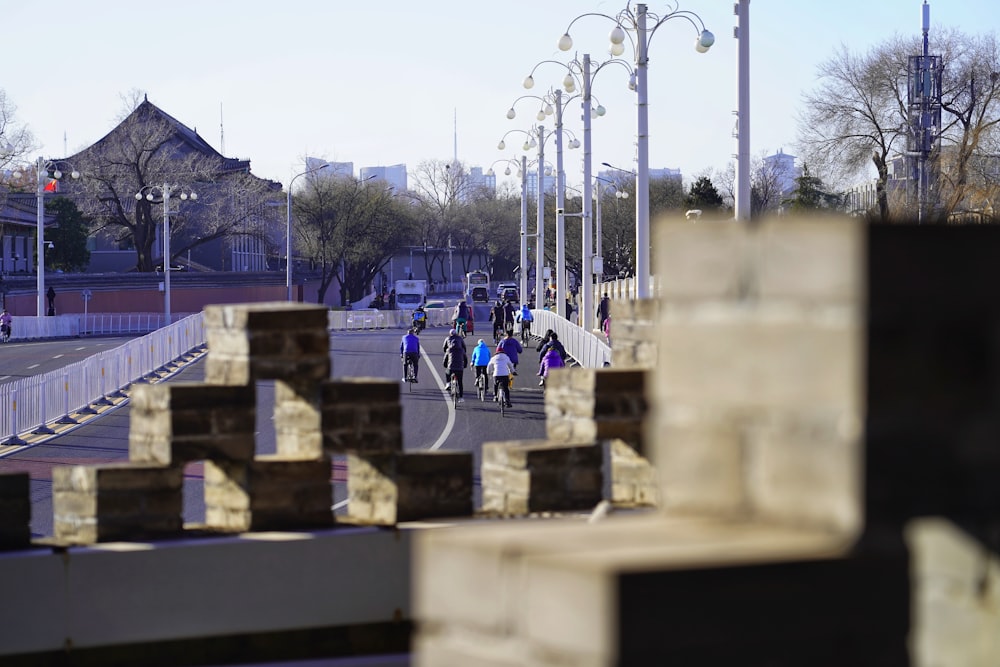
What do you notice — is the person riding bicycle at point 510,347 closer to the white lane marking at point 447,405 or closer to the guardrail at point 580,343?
the white lane marking at point 447,405

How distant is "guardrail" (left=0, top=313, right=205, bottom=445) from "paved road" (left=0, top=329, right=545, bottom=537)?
2.00 feet

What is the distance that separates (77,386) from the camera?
31.9 m

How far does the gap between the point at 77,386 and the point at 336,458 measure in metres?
9.91

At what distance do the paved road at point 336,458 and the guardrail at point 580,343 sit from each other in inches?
66.2

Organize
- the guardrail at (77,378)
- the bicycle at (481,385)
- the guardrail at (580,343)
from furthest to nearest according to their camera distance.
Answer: the bicycle at (481,385)
the guardrail at (580,343)
the guardrail at (77,378)

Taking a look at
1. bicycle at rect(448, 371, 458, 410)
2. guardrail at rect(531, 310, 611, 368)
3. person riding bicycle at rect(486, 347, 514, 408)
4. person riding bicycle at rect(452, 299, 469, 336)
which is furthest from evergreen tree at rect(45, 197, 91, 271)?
person riding bicycle at rect(486, 347, 514, 408)

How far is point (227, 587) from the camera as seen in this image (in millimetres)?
6941

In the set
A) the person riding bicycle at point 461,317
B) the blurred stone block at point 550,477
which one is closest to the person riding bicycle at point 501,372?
the person riding bicycle at point 461,317

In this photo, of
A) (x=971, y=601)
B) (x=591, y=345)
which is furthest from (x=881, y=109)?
(x=971, y=601)

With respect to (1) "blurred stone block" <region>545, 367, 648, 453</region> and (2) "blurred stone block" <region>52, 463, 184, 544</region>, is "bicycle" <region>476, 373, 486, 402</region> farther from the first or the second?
(2) "blurred stone block" <region>52, 463, 184, 544</region>

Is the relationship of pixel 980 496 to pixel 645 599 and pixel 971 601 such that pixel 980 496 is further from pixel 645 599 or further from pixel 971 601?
pixel 645 599

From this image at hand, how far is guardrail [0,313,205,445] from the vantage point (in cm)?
2714

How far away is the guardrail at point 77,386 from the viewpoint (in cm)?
2714

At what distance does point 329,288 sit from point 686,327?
358ft
